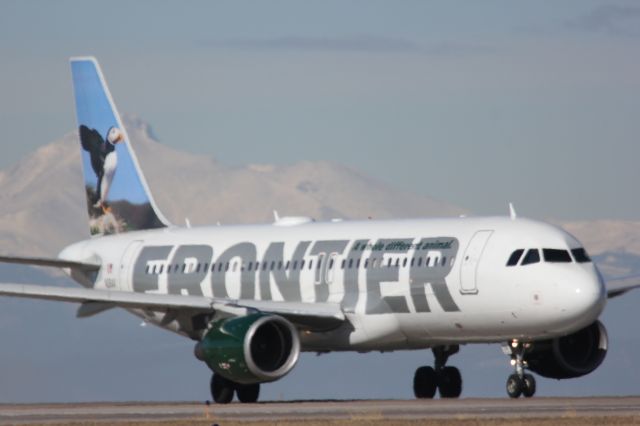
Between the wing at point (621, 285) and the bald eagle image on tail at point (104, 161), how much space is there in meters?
18.2

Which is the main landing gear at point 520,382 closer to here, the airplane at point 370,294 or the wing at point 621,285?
the airplane at point 370,294

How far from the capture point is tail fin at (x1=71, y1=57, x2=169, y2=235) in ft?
226

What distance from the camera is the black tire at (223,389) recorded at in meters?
58.1

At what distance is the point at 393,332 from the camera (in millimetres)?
57000

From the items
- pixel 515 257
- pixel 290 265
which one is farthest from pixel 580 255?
pixel 290 265

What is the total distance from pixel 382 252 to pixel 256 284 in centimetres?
530

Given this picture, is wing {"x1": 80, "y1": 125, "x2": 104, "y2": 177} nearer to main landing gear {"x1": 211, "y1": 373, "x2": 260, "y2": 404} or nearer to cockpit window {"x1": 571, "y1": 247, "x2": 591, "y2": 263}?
main landing gear {"x1": 211, "y1": 373, "x2": 260, "y2": 404}

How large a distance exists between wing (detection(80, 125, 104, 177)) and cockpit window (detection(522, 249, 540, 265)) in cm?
2038

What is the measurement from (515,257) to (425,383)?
6.92 meters

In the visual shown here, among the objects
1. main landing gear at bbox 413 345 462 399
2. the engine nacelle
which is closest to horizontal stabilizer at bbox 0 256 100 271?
main landing gear at bbox 413 345 462 399

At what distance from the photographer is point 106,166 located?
7000 centimetres

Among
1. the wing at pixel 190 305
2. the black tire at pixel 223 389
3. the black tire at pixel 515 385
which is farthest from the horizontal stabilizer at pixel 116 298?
the black tire at pixel 515 385

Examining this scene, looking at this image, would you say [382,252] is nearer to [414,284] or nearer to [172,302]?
[414,284]

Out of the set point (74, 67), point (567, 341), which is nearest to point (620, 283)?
point (567, 341)
